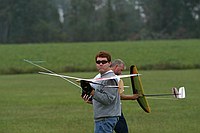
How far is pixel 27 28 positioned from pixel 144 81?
263 feet

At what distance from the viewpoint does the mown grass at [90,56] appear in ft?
145

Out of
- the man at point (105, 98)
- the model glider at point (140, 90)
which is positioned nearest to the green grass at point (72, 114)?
the model glider at point (140, 90)

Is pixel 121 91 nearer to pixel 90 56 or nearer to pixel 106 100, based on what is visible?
pixel 106 100

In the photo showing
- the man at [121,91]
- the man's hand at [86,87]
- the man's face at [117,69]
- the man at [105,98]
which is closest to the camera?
the man's hand at [86,87]

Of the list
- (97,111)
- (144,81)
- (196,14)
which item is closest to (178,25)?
(196,14)

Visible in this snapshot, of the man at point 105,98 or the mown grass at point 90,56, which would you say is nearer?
the man at point 105,98

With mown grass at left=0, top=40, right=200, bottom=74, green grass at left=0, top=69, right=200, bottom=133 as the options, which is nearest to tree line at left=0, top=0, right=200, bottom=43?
mown grass at left=0, top=40, right=200, bottom=74

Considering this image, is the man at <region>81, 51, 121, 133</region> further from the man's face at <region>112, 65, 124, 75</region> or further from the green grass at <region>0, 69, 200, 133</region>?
the green grass at <region>0, 69, 200, 133</region>

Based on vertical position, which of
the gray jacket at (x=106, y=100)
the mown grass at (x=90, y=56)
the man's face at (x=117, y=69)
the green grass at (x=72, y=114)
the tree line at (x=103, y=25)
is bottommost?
the green grass at (x=72, y=114)

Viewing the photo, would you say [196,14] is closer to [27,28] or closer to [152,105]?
[27,28]

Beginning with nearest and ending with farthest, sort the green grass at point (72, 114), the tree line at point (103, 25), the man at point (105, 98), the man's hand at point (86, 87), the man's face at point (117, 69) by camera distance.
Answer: the man's hand at point (86, 87)
the man at point (105, 98)
the man's face at point (117, 69)
the green grass at point (72, 114)
the tree line at point (103, 25)

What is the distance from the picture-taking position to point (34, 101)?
64.2 ft

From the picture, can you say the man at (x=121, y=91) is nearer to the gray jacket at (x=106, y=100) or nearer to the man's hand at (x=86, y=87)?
the gray jacket at (x=106, y=100)

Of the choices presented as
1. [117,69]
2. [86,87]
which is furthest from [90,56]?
[86,87]
